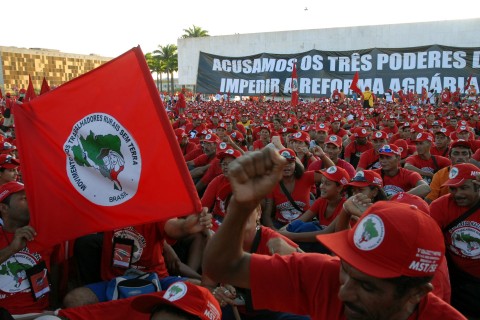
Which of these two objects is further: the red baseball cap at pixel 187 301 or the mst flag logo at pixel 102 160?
the mst flag logo at pixel 102 160

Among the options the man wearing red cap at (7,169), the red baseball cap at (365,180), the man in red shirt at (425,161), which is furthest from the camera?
the man in red shirt at (425,161)

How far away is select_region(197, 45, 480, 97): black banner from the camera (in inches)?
1076

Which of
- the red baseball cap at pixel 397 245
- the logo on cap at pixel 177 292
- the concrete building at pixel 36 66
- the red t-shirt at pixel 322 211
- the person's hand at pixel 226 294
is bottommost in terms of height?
the person's hand at pixel 226 294

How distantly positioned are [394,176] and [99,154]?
4.28 meters

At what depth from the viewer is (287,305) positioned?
6.13 ft

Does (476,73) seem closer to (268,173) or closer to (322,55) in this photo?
(322,55)

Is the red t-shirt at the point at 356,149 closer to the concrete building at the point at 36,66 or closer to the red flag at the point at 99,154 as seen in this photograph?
the red flag at the point at 99,154

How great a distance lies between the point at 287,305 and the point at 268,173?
666 mm

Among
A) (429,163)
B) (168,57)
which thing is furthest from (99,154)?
(168,57)

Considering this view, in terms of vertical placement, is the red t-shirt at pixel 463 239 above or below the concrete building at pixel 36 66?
below

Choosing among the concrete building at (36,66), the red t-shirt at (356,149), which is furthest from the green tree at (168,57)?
the red t-shirt at (356,149)

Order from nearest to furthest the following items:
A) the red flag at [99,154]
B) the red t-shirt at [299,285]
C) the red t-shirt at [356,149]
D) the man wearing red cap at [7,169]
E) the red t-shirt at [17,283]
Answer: the red t-shirt at [299,285] < the red flag at [99,154] < the red t-shirt at [17,283] < the man wearing red cap at [7,169] < the red t-shirt at [356,149]

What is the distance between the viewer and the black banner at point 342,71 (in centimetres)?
2733

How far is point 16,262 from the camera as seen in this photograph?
333 cm
